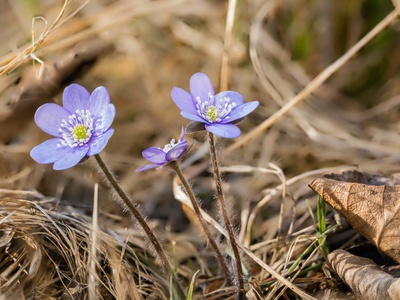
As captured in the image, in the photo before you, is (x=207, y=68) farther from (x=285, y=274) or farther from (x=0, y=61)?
(x=285, y=274)

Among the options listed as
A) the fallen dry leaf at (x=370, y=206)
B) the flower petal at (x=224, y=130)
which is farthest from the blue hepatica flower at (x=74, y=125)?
the fallen dry leaf at (x=370, y=206)

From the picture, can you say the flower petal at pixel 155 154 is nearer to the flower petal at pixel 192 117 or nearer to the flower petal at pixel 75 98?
the flower petal at pixel 192 117

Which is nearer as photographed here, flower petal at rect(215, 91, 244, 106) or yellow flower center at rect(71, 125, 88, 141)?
yellow flower center at rect(71, 125, 88, 141)

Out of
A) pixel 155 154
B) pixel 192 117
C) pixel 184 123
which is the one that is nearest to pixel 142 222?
pixel 155 154

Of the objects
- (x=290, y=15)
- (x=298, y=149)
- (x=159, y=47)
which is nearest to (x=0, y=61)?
(x=159, y=47)

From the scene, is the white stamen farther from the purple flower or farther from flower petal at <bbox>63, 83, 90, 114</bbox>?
the purple flower

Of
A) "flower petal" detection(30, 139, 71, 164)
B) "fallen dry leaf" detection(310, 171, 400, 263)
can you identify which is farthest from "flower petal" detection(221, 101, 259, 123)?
"flower petal" detection(30, 139, 71, 164)
